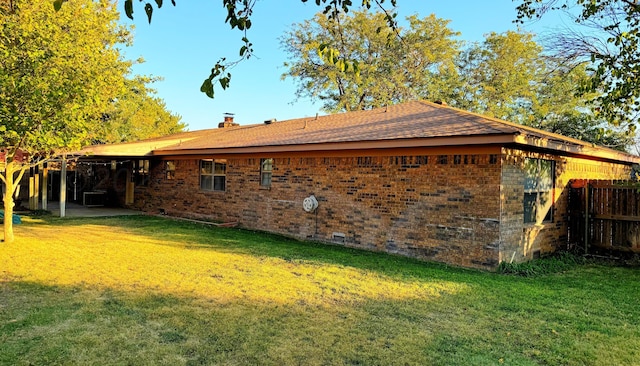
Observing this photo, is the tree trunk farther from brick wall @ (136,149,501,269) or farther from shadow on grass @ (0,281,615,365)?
brick wall @ (136,149,501,269)

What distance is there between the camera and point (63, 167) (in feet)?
45.4

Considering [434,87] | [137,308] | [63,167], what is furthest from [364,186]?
[434,87]

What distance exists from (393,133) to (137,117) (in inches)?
1124

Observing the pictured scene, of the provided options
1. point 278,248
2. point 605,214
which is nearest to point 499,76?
point 605,214

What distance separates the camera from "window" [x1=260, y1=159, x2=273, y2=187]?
39.0 feet

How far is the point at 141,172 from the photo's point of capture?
16781mm

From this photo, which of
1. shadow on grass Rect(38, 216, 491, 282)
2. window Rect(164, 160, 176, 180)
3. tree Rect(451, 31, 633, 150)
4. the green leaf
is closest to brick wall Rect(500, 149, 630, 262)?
shadow on grass Rect(38, 216, 491, 282)

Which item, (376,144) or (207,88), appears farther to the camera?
(376,144)

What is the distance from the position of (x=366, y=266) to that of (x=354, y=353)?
379 cm

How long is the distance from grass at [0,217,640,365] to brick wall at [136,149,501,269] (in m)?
0.62

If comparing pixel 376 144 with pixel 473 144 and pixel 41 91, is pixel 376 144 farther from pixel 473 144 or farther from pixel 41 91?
pixel 41 91

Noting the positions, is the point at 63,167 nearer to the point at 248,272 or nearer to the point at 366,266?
the point at 248,272

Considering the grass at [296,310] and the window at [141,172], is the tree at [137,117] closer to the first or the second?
the window at [141,172]

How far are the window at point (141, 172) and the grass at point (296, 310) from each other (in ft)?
27.0
